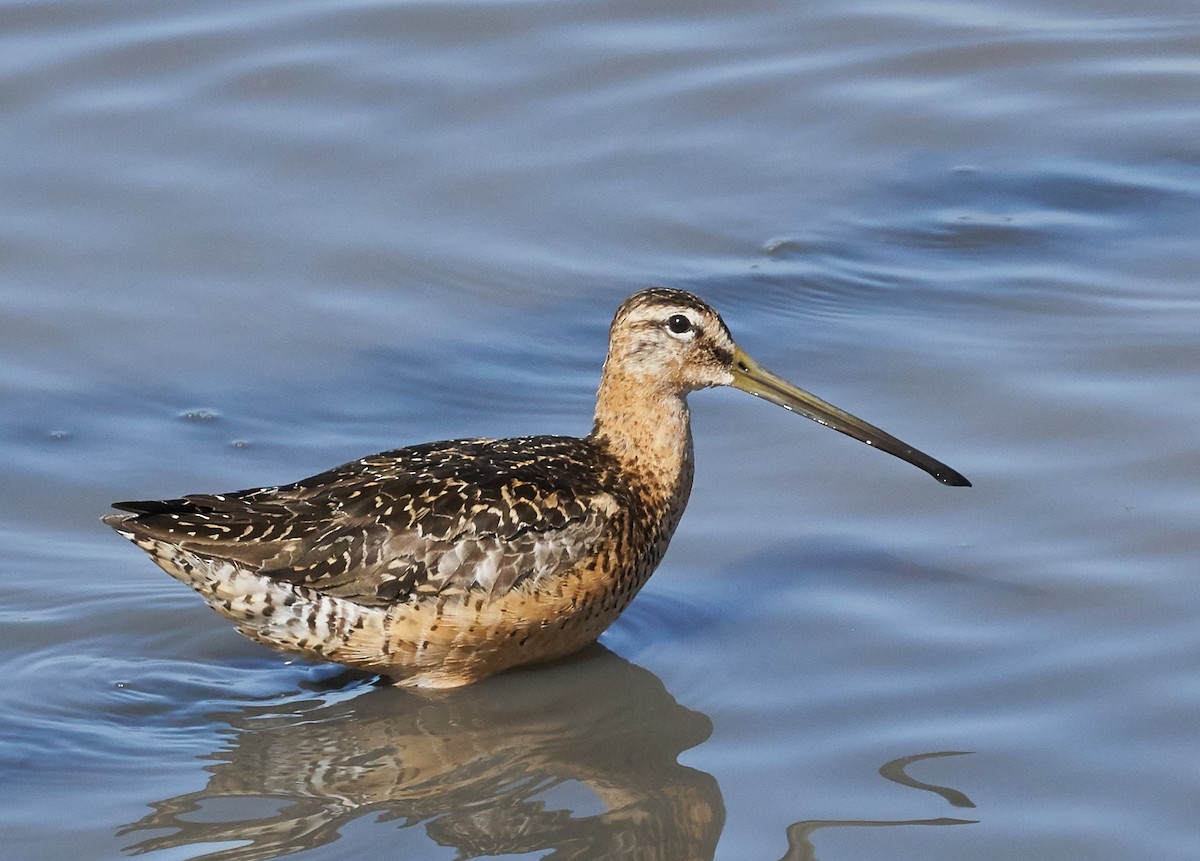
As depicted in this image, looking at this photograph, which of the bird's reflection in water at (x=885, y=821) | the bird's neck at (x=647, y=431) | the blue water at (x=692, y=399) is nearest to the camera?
the bird's reflection in water at (x=885, y=821)

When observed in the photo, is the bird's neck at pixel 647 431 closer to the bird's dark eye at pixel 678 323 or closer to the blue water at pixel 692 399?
the bird's dark eye at pixel 678 323

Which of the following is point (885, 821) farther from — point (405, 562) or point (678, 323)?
point (678, 323)

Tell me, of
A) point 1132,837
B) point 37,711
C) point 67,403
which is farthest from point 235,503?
point 1132,837

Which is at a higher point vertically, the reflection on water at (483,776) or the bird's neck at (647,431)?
the bird's neck at (647,431)

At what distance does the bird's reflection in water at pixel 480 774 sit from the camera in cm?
427

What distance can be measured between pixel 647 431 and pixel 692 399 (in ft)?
3.33

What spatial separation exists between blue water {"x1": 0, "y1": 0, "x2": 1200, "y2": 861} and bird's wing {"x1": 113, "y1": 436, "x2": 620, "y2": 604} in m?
0.33

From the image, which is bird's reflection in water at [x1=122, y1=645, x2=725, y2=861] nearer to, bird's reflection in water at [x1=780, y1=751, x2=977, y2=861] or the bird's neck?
bird's reflection in water at [x1=780, y1=751, x2=977, y2=861]

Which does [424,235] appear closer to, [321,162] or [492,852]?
A: [321,162]

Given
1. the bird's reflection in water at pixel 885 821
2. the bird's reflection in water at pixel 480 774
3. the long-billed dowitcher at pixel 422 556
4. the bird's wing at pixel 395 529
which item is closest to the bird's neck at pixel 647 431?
the long-billed dowitcher at pixel 422 556

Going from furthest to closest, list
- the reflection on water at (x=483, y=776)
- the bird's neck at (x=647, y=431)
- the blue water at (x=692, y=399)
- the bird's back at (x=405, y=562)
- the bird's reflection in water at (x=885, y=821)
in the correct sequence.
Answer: the bird's neck at (x=647, y=431) → the bird's back at (x=405, y=562) → the blue water at (x=692, y=399) → the reflection on water at (x=483, y=776) → the bird's reflection in water at (x=885, y=821)

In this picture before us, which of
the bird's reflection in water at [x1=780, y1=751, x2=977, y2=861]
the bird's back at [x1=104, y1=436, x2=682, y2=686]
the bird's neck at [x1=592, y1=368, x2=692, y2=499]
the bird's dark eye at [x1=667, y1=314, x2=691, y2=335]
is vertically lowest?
the bird's reflection in water at [x1=780, y1=751, x2=977, y2=861]

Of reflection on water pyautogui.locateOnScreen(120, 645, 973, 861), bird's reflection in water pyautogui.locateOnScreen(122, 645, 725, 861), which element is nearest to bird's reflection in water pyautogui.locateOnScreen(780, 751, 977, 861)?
reflection on water pyautogui.locateOnScreen(120, 645, 973, 861)

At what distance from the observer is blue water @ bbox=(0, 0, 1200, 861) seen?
4.44m
